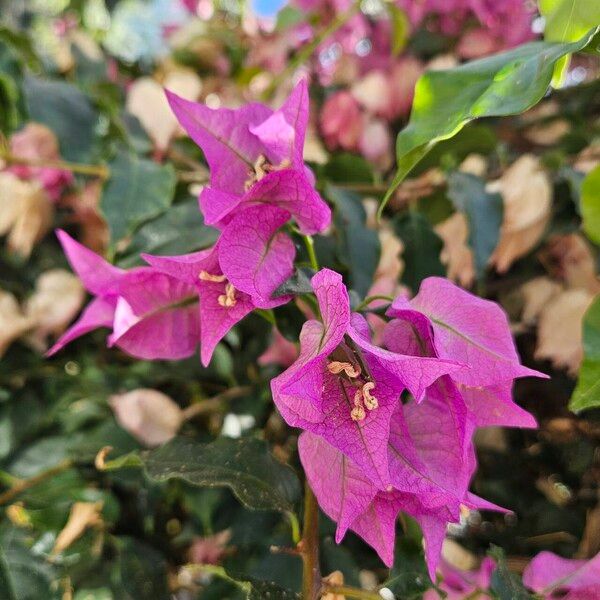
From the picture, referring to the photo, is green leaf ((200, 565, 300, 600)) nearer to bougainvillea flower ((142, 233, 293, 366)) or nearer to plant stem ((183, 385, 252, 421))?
bougainvillea flower ((142, 233, 293, 366))

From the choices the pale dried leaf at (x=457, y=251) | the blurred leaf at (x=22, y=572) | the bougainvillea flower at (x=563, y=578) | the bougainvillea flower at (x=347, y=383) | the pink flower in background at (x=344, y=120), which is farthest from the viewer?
the pink flower in background at (x=344, y=120)

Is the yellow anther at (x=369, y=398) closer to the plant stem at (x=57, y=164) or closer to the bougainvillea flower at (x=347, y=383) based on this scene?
the bougainvillea flower at (x=347, y=383)

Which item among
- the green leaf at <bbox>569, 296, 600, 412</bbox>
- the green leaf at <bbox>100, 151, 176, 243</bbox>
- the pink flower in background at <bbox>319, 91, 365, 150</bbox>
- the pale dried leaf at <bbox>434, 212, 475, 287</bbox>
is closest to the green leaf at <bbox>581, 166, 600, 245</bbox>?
the green leaf at <bbox>569, 296, 600, 412</bbox>

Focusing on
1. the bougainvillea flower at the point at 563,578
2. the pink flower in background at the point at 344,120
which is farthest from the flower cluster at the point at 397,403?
the pink flower in background at the point at 344,120

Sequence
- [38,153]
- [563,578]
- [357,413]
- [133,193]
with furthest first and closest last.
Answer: [38,153] < [133,193] < [563,578] < [357,413]

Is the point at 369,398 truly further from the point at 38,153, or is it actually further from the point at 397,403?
the point at 38,153

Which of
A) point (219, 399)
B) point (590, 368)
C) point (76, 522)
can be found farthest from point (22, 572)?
point (590, 368)
